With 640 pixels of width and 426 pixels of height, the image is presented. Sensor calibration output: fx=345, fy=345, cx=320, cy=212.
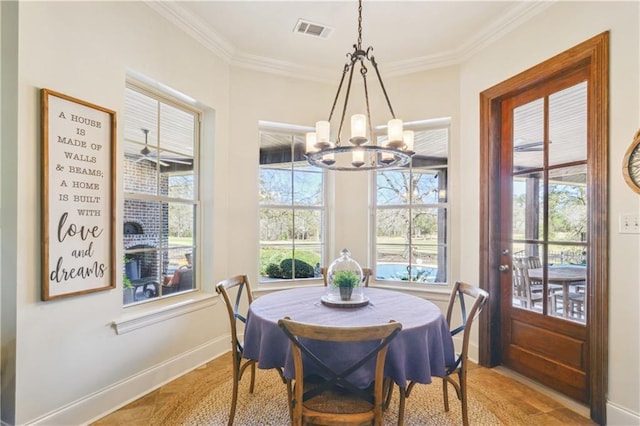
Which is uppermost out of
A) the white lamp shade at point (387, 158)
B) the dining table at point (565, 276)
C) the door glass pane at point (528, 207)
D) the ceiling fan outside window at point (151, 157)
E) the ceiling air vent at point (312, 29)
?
the ceiling air vent at point (312, 29)

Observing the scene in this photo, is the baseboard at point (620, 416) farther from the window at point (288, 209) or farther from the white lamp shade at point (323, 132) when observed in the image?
the window at point (288, 209)

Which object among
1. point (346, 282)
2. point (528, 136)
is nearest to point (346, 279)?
point (346, 282)

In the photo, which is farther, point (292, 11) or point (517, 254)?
point (517, 254)

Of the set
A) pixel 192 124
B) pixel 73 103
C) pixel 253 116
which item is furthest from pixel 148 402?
pixel 253 116

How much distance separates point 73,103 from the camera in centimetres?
203

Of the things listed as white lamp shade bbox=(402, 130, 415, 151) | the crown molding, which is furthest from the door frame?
the crown molding

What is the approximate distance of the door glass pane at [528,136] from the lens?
2.69m

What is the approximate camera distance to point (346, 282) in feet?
7.25

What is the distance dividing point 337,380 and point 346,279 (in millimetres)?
728

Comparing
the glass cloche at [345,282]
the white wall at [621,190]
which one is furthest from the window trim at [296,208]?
the white wall at [621,190]

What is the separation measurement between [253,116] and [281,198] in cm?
88

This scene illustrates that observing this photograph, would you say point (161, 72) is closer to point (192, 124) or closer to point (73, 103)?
point (192, 124)

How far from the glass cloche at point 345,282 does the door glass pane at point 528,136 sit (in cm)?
168

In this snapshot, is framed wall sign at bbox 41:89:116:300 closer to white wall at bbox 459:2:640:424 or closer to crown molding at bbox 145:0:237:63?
crown molding at bbox 145:0:237:63
